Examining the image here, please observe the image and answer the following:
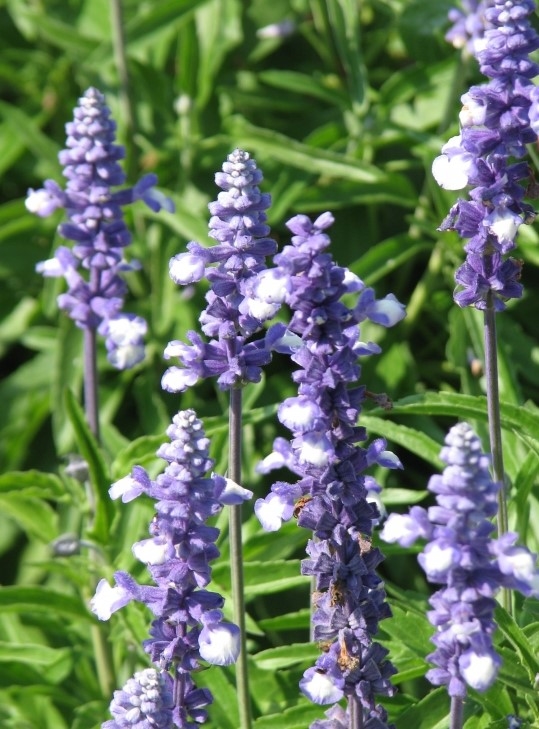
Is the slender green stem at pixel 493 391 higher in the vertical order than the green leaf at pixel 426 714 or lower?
higher

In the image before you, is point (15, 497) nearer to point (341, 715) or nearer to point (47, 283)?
point (47, 283)

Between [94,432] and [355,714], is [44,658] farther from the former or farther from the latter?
[355,714]

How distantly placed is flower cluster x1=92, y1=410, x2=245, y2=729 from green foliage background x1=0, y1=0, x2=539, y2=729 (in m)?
0.87

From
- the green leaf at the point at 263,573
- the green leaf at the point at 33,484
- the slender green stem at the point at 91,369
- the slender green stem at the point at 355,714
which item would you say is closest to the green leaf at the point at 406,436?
the green leaf at the point at 263,573

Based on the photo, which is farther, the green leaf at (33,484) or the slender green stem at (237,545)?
the green leaf at (33,484)

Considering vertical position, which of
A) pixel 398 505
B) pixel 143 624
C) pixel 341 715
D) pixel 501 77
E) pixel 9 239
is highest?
pixel 9 239

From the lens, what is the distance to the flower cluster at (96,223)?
364 cm

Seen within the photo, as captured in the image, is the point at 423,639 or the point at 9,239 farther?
the point at 9,239

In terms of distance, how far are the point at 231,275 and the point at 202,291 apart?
2.63m

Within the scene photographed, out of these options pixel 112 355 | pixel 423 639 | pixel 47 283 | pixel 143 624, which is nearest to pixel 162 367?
pixel 47 283

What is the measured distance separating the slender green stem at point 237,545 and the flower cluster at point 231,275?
0.08m

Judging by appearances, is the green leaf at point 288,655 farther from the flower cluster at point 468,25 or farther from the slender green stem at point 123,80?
A: the slender green stem at point 123,80

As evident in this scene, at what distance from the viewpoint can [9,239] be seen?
568 centimetres

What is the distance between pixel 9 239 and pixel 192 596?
3542 millimetres
